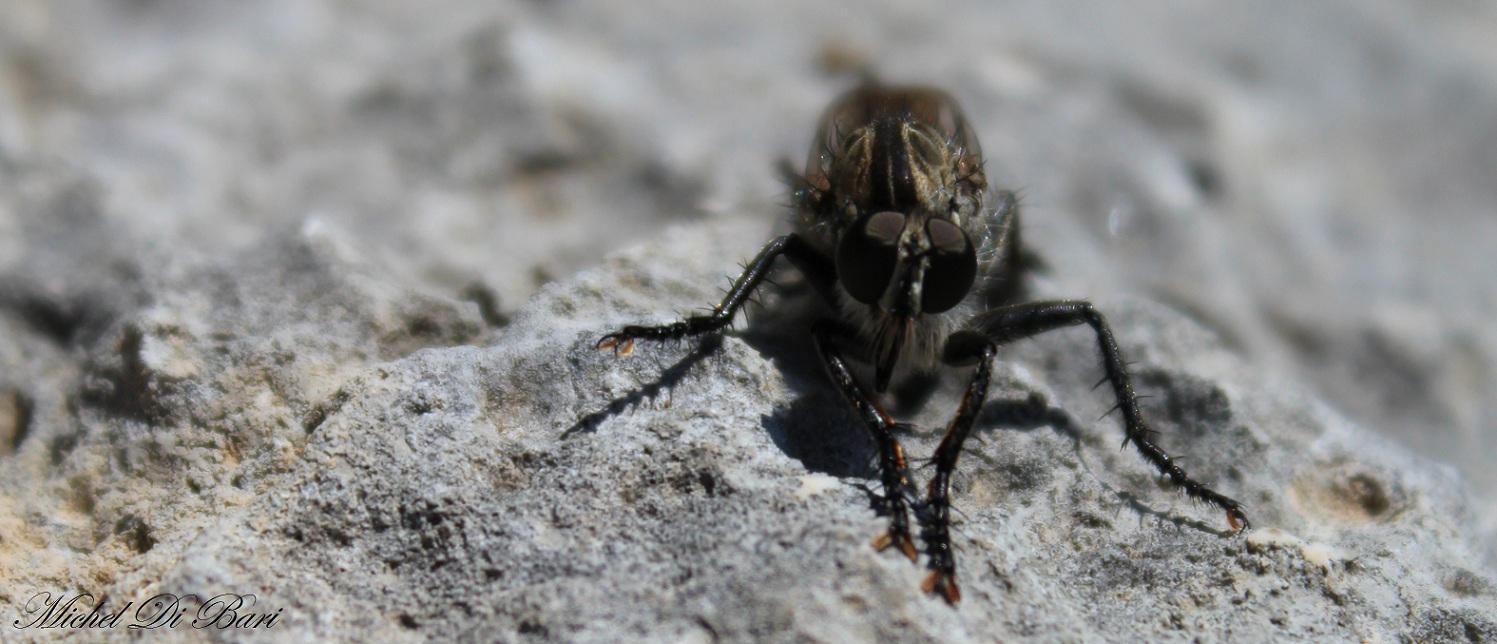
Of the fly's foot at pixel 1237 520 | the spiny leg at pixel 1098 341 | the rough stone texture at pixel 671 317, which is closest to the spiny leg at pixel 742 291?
the rough stone texture at pixel 671 317

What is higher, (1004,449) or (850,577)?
(1004,449)

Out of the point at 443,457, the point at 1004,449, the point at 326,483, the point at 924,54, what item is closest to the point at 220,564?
the point at 326,483

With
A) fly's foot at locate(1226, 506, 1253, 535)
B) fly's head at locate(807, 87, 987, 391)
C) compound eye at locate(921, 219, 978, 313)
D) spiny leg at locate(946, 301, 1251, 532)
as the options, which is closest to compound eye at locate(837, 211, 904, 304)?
fly's head at locate(807, 87, 987, 391)

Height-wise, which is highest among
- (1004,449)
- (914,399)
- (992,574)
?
(914,399)

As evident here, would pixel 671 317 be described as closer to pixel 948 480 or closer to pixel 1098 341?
pixel 948 480

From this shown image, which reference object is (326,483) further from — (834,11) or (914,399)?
(834,11)

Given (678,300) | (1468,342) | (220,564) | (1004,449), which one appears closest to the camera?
(220,564)
